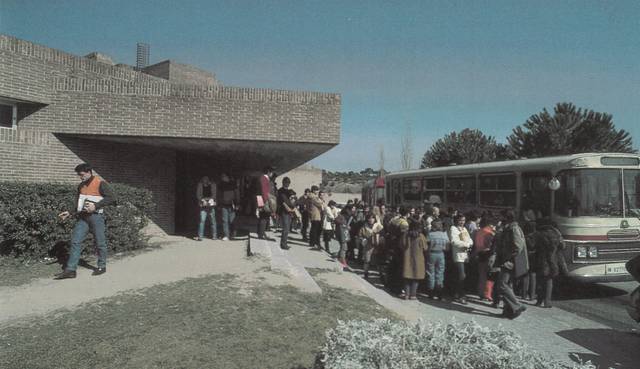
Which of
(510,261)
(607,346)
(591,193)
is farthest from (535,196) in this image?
(607,346)

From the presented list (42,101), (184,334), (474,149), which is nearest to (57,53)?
(42,101)

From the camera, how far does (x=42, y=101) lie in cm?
898

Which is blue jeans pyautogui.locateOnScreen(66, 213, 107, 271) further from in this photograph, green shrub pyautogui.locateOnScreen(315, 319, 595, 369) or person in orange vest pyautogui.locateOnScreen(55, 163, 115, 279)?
green shrub pyautogui.locateOnScreen(315, 319, 595, 369)

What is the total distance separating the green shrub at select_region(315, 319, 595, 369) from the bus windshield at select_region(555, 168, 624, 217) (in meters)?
7.18

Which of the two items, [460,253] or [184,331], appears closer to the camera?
[184,331]

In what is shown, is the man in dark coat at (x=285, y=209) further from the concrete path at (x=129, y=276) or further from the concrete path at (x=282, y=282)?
the concrete path at (x=129, y=276)

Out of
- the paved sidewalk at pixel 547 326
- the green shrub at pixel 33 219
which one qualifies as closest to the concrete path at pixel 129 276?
the green shrub at pixel 33 219

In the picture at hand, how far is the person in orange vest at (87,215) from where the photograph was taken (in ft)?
19.6

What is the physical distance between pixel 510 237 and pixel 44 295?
722 centimetres

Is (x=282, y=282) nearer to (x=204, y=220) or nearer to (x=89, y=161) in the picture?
(x=204, y=220)

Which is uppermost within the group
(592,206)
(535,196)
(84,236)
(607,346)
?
(535,196)

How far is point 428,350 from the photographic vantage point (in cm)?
251

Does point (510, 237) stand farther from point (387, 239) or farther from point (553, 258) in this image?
point (387, 239)

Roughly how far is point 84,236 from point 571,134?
91.2 feet
